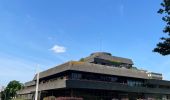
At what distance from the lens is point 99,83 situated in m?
66.7

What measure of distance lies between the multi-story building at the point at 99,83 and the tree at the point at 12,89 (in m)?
45.7

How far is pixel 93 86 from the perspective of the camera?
6550cm

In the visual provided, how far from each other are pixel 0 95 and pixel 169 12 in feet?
394

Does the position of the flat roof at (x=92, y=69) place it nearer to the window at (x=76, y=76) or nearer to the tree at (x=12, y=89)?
the window at (x=76, y=76)

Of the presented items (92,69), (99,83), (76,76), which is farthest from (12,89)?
(99,83)

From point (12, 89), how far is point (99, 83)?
77260 mm

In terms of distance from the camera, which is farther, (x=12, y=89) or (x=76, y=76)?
(x=12, y=89)

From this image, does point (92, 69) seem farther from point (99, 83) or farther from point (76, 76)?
point (76, 76)

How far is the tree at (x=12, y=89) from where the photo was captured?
13012 centimetres

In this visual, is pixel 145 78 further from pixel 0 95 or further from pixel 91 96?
pixel 0 95

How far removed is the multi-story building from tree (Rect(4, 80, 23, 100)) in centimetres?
4573

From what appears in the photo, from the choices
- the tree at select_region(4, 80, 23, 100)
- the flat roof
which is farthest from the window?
the tree at select_region(4, 80, 23, 100)

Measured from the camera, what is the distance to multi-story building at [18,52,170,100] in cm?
6456

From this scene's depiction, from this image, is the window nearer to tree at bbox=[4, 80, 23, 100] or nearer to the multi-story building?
the multi-story building
